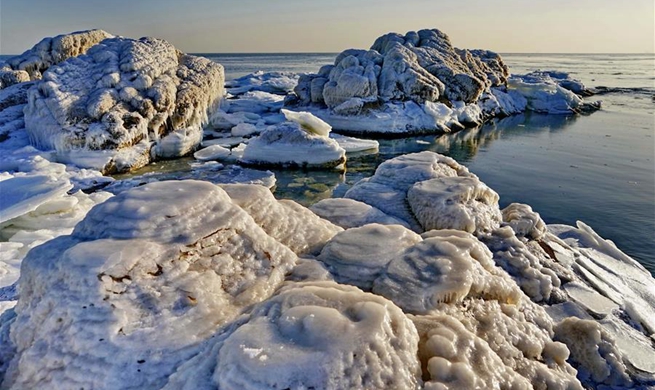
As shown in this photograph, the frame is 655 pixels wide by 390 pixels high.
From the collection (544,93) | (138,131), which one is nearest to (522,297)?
(138,131)

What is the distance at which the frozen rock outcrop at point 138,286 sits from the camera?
226 cm

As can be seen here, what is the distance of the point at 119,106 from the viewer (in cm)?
1371

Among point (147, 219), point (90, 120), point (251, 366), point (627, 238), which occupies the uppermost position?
point (147, 219)

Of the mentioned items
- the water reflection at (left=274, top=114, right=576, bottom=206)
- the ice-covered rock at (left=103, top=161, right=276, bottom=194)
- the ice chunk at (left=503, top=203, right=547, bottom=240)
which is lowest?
the water reflection at (left=274, top=114, right=576, bottom=206)

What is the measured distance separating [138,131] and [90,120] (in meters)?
1.35

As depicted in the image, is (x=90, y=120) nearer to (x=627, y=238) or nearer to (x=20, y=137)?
(x=20, y=137)

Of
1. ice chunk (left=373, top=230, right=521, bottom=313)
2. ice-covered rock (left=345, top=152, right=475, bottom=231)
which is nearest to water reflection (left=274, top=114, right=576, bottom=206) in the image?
ice-covered rock (left=345, top=152, right=475, bottom=231)

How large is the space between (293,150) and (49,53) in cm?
1360

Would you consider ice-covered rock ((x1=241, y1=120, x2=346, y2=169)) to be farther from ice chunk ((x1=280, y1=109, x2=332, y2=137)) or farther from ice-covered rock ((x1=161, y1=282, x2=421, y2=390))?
ice-covered rock ((x1=161, y1=282, x2=421, y2=390))

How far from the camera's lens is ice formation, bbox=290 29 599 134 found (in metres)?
20.1

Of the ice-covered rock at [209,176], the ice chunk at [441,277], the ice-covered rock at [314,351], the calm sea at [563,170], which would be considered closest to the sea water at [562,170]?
the calm sea at [563,170]

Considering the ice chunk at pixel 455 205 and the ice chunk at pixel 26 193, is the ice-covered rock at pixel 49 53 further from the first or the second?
the ice chunk at pixel 455 205

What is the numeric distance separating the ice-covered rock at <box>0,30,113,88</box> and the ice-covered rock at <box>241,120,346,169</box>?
34.0ft

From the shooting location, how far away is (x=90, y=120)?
1316cm
